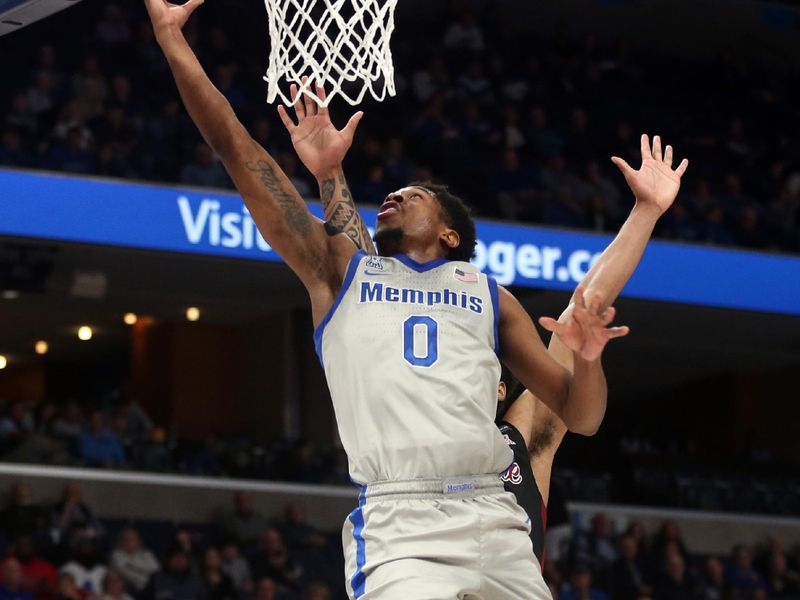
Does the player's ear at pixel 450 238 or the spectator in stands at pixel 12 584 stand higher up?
the player's ear at pixel 450 238

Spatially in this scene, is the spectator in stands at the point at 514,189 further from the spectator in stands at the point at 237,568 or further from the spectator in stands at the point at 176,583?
the spectator in stands at the point at 176,583

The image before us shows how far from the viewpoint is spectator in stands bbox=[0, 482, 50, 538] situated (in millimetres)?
11617

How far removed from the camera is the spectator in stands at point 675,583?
1336 centimetres

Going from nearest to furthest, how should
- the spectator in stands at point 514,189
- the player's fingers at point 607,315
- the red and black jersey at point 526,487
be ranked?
the player's fingers at point 607,315 → the red and black jersey at point 526,487 → the spectator in stands at point 514,189

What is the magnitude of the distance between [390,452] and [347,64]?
1.79 metres

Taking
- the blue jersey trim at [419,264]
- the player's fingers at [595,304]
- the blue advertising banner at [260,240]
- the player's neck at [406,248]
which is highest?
the blue advertising banner at [260,240]

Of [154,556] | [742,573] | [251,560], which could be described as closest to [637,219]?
[251,560]

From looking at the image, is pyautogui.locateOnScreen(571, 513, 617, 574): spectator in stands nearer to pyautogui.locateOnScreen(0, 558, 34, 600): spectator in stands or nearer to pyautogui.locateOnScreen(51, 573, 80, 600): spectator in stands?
pyautogui.locateOnScreen(51, 573, 80, 600): spectator in stands

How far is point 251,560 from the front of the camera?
12031mm

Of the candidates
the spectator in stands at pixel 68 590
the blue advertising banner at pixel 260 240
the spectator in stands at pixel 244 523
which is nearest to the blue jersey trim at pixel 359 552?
the spectator in stands at pixel 68 590

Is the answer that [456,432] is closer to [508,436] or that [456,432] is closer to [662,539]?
[508,436]

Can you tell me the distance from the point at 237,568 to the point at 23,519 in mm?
1694

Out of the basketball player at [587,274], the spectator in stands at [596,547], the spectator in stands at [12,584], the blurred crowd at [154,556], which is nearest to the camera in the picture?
the basketball player at [587,274]

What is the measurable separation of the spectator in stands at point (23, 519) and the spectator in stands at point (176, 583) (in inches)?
40.2
